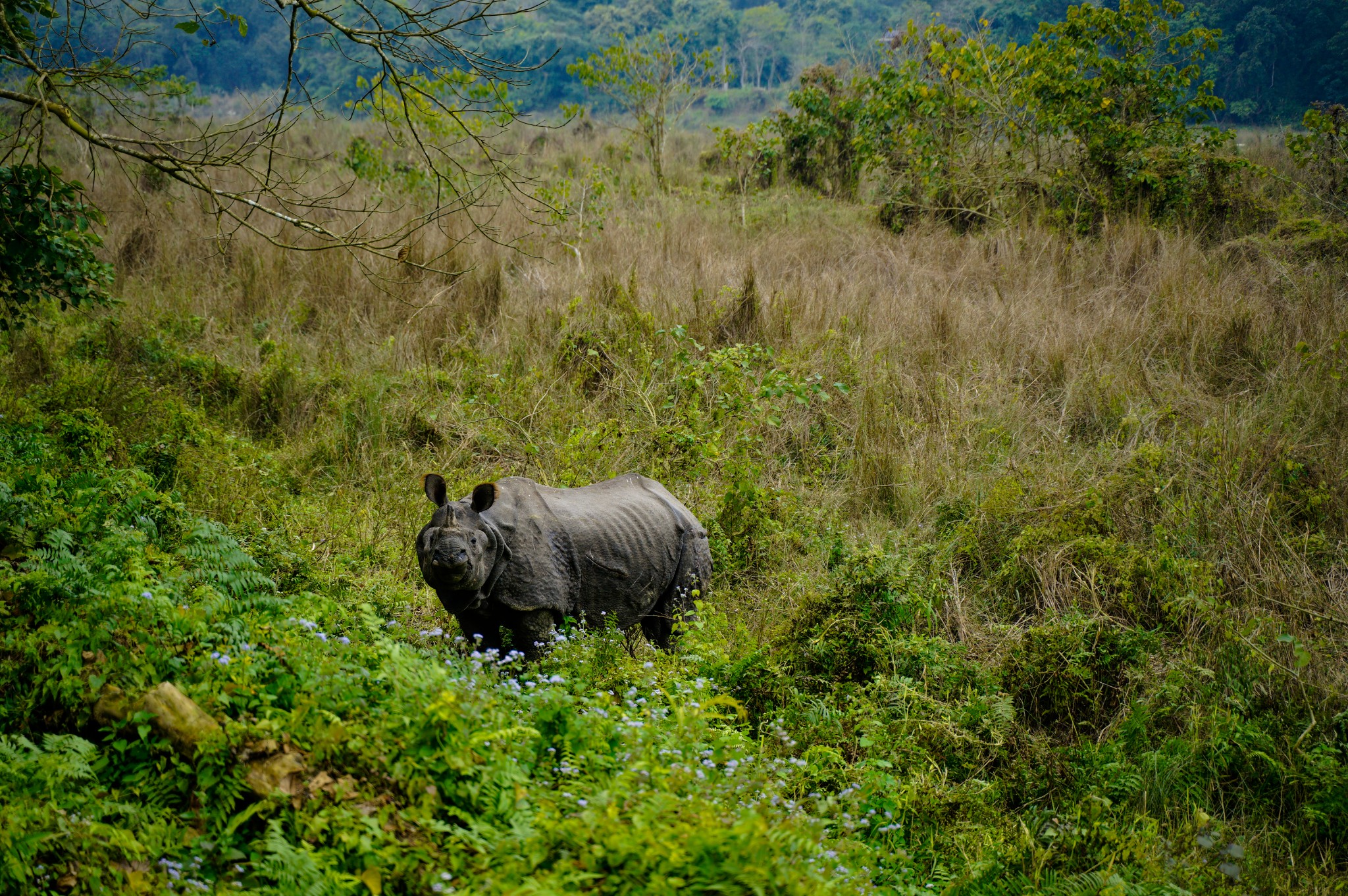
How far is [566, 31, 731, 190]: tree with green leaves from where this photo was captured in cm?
1488

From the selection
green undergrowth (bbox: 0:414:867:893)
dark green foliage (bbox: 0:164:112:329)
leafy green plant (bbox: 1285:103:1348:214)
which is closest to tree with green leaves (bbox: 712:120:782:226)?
leafy green plant (bbox: 1285:103:1348:214)

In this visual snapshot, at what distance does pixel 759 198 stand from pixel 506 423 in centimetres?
922

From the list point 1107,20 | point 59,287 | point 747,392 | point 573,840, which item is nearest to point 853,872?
point 573,840

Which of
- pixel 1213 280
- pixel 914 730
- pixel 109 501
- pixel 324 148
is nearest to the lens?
pixel 914 730

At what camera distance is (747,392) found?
736 centimetres

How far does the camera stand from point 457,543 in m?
3.96

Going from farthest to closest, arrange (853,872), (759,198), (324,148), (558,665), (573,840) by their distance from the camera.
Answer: (324,148), (759,198), (558,665), (853,872), (573,840)

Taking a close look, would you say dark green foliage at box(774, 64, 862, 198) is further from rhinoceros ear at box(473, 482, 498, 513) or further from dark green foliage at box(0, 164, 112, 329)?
rhinoceros ear at box(473, 482, 498, 513)

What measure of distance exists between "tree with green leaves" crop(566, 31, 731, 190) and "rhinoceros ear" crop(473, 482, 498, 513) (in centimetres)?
1200

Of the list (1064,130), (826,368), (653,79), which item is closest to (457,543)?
(826,368)

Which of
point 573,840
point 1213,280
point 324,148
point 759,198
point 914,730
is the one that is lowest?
point 914,730

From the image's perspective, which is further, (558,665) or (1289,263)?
(1289,263)

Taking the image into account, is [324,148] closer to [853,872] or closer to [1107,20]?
[1107,20]

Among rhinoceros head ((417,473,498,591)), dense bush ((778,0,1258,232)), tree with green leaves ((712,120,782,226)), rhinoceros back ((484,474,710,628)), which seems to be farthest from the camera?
Result: tree with green leaves ((712,120,782,226))
